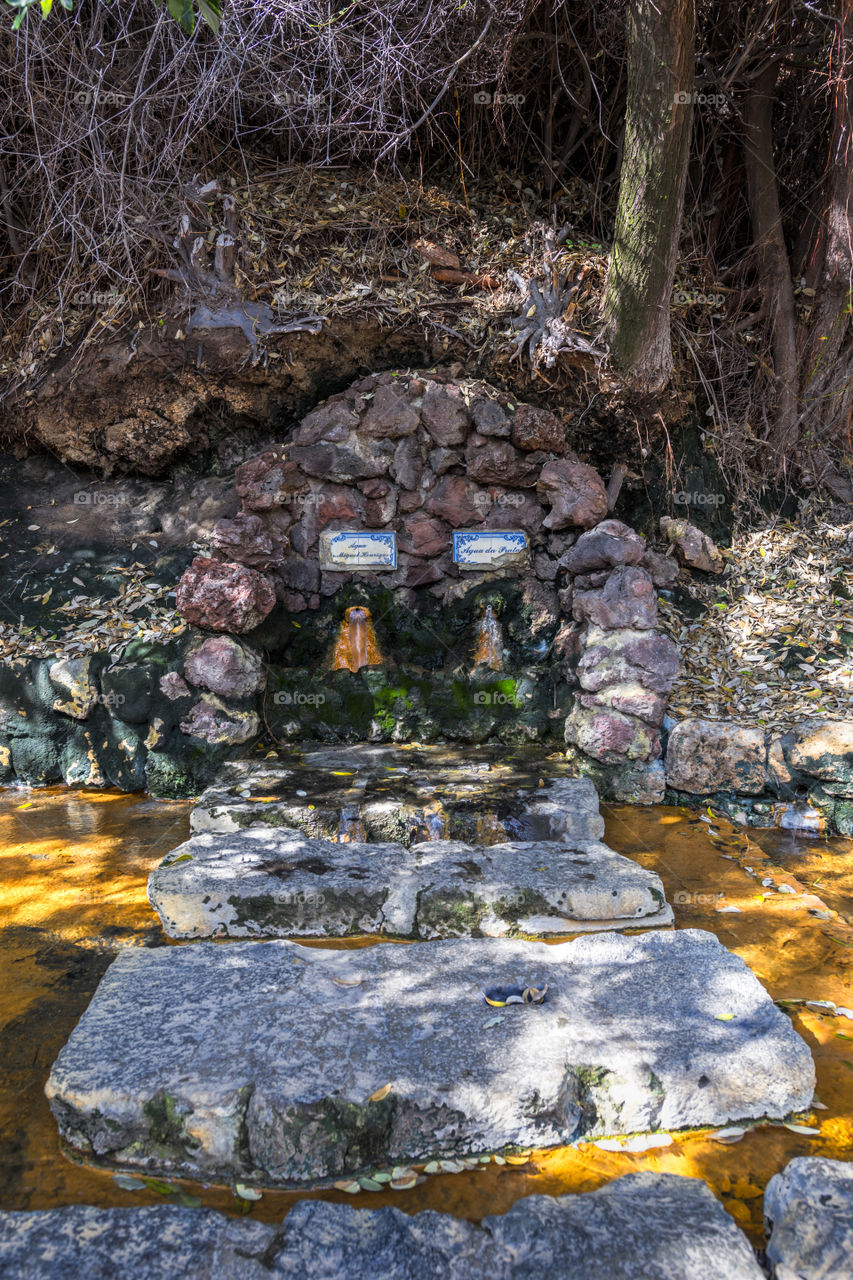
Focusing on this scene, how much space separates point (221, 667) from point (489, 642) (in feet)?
5.58

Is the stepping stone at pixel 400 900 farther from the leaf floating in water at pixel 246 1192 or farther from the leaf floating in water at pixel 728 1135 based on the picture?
the leaf floating in water at pixel 246 1192

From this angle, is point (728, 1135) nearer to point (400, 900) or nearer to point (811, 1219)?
point (811, 1219)

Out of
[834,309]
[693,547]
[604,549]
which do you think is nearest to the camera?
[604,549]

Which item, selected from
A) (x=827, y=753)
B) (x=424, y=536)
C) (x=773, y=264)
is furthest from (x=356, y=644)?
(x=773, y=264)

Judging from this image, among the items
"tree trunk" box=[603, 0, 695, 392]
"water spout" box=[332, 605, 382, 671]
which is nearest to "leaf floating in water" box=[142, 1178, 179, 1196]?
"water spout" box=[332, 605, 382, 671]

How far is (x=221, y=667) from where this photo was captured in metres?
4.55

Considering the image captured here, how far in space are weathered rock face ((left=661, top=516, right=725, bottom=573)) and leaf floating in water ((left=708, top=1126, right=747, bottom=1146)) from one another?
4.04 m

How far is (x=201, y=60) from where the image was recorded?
5.45 meters

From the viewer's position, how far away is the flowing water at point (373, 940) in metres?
2.02

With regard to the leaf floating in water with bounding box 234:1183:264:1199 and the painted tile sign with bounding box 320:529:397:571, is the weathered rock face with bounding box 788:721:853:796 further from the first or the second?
the leaf floating in water with bounding box 234:1183:264:1199

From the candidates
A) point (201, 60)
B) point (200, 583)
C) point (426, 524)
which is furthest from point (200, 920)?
point (201, 60)

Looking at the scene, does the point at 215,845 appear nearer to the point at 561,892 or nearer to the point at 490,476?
the point at 561,892

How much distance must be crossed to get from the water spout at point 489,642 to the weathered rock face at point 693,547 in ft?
4.93

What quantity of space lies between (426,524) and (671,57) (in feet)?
9.93
